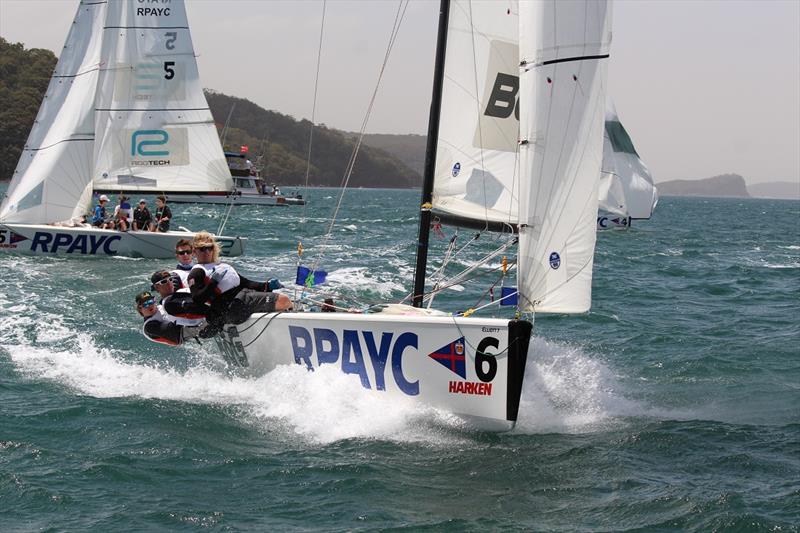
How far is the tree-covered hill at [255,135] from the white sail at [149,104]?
67.8 feet

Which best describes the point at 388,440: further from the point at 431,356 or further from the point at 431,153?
the point at 431,153

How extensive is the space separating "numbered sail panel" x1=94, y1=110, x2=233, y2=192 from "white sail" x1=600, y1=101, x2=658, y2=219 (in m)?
20.3

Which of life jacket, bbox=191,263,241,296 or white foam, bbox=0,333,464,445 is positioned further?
life jacket, bbox=191,263,241,296

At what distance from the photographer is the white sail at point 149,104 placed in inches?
821

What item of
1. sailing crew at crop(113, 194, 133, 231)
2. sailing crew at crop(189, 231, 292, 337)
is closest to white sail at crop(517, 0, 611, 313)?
sailing crew at crop(189, 231, 292, 337)

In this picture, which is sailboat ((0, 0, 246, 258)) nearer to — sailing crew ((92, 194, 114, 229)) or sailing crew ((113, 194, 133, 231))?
sailing crew ((113, 194, 133, 231))

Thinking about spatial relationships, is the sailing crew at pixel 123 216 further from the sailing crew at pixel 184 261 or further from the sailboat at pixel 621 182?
the sailboat at pixel 621 182

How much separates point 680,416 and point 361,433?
3070mm

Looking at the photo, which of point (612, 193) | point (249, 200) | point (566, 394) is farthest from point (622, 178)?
point (566, 394)

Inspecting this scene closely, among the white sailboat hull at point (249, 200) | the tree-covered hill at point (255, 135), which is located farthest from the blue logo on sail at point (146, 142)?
the white sailboat hull at point (249, 200)

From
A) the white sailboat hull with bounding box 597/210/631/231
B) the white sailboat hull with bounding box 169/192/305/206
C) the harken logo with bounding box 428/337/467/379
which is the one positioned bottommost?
the white sailboat hull with bounding box 169/192/305/206

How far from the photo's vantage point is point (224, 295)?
941 cm

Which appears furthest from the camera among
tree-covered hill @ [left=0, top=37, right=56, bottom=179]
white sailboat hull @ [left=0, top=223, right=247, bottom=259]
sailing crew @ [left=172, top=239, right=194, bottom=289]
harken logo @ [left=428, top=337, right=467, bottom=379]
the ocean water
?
tree-covered hill @ [left=0, top=37, right=56, bottom=179]

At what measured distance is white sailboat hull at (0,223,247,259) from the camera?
20.3m
